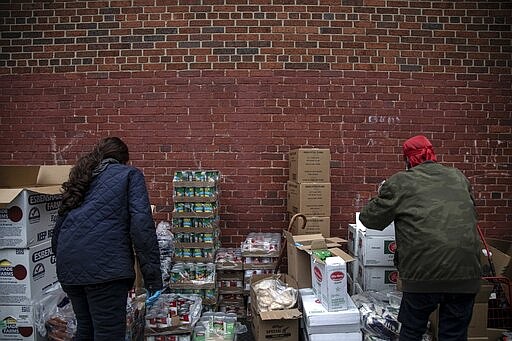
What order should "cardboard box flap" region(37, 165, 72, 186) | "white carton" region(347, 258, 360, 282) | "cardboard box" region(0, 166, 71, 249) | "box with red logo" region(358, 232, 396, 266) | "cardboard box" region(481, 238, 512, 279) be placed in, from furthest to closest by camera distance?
"white carton" region(347, 258, 360, 282), "box with red logo" region(358, 232, 396, 266), "cardboard box flap" region(37, 165, 72, 186), "cardboard box" region(481, 238, 512, 279), "cardboard box" region(0, 166, 71, 249)

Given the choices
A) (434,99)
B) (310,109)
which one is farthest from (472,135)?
(310,109)

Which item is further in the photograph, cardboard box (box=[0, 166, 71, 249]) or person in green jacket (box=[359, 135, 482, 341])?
cardboard box (box=[0, 166, 71, 249])

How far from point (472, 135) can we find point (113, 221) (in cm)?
427

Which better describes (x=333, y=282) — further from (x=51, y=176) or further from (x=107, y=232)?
(x=51, y=176)

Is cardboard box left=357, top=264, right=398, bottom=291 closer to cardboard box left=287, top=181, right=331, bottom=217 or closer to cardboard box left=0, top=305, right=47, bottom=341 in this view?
cardboard box left=287, top=181, right=331, bottom=217

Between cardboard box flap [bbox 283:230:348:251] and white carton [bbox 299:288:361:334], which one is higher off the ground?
cardboard box flap [bbox 283:230:348:251]

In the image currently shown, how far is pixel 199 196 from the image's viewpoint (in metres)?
4.47

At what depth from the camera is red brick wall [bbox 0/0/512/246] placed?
5.02m

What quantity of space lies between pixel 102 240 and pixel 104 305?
412 mm

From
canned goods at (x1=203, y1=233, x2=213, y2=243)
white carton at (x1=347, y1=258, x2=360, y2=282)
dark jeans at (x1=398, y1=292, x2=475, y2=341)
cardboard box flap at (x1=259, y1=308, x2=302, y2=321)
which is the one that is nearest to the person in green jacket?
dark jeans at (x1=398, y1=292, x2=475, y2=341)

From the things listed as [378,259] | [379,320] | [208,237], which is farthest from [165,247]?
[379,320]

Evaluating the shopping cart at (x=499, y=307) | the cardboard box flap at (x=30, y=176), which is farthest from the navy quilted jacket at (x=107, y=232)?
the shopping cart at (x=499, y=307)

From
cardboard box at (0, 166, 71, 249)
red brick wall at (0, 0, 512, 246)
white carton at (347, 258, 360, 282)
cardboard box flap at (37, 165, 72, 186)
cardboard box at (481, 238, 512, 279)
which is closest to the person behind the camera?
cardboard box at (0, 166, 71, 249)

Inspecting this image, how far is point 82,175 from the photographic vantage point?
106 inches
